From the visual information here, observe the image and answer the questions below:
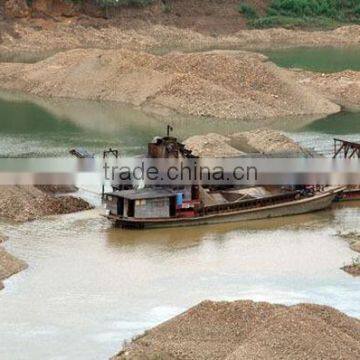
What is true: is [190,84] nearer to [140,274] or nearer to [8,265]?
[140,274]

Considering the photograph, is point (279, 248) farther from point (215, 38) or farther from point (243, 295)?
point (215, 38)

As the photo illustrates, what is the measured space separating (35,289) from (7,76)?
40.1 metres

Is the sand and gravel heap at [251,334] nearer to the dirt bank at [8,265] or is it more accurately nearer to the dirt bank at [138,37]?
the dirt bank at [8,265]

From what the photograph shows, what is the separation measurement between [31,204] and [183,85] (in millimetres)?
23373

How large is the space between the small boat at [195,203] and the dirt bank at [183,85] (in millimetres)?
18222

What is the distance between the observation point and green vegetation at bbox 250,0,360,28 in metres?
103

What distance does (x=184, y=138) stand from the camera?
52.5 meters

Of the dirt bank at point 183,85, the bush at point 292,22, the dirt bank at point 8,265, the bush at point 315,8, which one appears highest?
the bush at point 315,8

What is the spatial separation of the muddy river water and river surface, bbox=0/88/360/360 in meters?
0.03

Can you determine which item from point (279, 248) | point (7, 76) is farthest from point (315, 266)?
point (7, 76)

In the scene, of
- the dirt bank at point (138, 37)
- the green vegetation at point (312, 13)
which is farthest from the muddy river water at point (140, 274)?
the green vegetation at point (312, 13)

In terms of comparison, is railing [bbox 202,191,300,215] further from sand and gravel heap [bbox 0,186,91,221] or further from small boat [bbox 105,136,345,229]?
sand and gravel heap [bbox 0,186,91,221]

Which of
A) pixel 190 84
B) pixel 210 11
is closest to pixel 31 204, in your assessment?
pixel 190 84

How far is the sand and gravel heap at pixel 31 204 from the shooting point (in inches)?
1503
